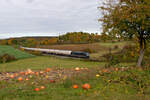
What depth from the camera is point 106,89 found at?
534 cm

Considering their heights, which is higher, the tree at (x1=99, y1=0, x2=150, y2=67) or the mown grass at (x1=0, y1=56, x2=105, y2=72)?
the tree at (x1=99, y1=0, x2=150, y2=67)

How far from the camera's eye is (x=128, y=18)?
30.9ft

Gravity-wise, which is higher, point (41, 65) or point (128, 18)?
point (128, 18)

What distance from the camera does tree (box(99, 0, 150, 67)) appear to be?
30.8ft

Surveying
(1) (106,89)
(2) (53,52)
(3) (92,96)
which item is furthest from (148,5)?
(2) (53,52)

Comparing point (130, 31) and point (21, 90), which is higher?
point (130, 31)

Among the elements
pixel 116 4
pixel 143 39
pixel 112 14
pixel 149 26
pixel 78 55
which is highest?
pixel 116 4

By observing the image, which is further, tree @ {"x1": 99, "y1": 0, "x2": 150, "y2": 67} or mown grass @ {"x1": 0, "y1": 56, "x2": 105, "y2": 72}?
mown grass @ {"x1": 0, "y1": 56, "x2": 105, "y2": 72}

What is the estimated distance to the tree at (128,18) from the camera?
938cm

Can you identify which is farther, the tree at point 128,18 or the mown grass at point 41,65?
the mown grass at point 41,65

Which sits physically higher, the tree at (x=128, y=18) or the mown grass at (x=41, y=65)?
the tree at (x=128, y=18)

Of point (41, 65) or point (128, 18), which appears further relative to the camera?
point (41, 65)

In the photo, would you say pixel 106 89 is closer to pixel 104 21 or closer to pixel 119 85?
pixel 119 85

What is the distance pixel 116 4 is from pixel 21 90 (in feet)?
27.7
